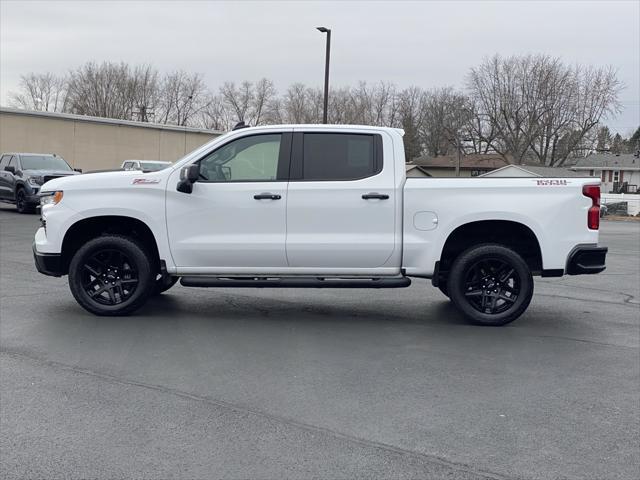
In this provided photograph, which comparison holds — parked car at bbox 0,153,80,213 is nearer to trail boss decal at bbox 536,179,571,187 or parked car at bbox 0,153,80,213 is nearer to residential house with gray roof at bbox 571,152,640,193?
trail boss decal at bbox 536,179,571,187

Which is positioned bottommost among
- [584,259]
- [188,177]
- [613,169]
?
[584,259]

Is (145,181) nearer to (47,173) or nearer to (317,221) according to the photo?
(317,221)

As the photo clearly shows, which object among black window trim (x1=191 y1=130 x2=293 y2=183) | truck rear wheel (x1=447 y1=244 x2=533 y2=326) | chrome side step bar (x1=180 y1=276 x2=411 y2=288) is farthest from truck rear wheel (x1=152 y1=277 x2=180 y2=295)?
truck rear wheel (x1=447 y1=244 x2=533 y2=326)

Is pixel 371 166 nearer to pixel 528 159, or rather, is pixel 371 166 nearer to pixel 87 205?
pixel 87 205

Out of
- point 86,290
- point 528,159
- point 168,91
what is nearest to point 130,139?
point 86,290

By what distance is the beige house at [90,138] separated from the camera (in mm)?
32531

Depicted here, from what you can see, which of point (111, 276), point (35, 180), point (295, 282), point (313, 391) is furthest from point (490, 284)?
point (35, 180)

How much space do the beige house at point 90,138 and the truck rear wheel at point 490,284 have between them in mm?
29219

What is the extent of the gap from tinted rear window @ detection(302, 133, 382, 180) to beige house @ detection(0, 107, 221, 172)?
2816cm

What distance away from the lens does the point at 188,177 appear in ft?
24.1

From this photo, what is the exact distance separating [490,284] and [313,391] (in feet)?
9.94

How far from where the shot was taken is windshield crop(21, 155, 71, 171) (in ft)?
77.0

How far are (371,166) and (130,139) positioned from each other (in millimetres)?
33039

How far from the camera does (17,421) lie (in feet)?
15.2
